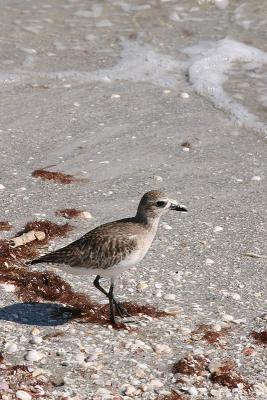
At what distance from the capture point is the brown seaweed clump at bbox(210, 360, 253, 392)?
7793 mm

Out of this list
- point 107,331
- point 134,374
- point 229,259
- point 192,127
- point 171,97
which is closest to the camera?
point 134,374

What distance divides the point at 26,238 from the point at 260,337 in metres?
3.49

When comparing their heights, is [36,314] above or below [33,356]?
below

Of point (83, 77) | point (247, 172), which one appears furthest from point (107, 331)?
point (83, 77)

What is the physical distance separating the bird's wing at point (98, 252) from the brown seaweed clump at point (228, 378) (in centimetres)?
160

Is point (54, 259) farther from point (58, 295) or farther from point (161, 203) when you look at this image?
point (161, 203)

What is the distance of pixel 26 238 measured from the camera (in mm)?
10477

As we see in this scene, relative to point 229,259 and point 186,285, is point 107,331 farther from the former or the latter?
point 229,259

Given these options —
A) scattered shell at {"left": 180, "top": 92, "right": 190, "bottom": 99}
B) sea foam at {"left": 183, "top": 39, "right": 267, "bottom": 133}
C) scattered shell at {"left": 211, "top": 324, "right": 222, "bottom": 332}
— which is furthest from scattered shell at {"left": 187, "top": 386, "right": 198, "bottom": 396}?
scattered shell at {"left": 180, "top": 92, "right": 190, "bottom": 99}

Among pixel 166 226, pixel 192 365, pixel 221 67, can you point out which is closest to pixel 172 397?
pixel 192 365

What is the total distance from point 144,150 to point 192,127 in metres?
1.53

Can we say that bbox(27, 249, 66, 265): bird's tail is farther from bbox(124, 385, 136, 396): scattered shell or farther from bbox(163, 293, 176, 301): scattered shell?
bbox(124, 385, 136, 396): scattered shell

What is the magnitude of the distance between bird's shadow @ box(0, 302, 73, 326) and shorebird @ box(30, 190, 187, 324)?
0.52 meters

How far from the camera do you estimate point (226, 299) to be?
9.54 m
